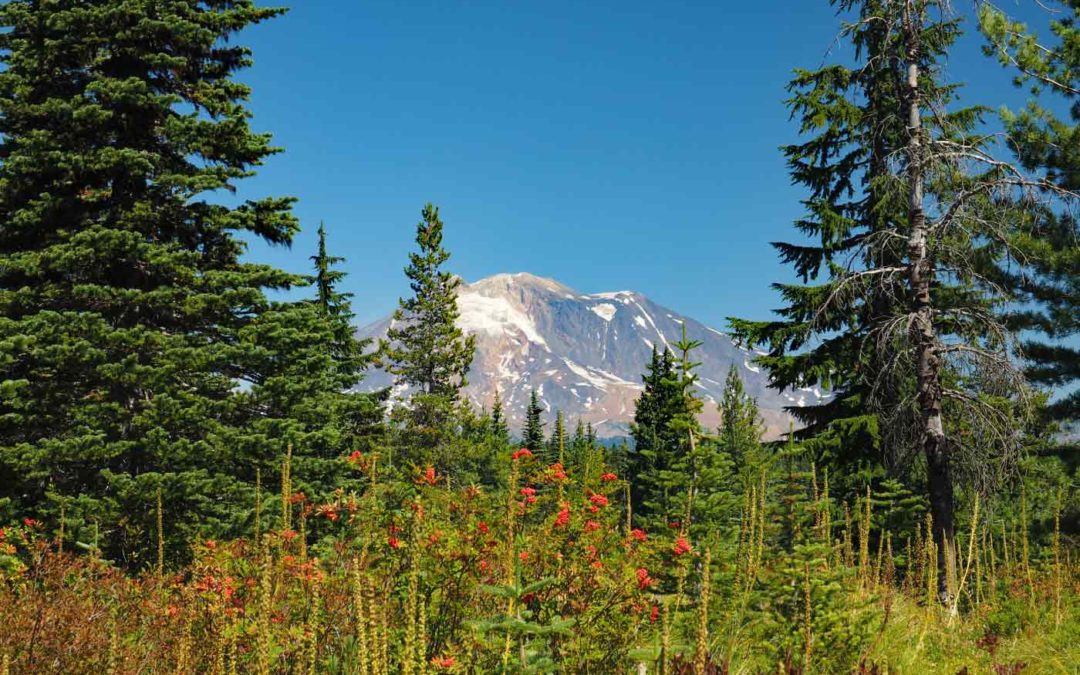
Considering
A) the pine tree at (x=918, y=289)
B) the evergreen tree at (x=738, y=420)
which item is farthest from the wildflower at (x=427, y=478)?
the evergreen tree at (x=738, y=420)

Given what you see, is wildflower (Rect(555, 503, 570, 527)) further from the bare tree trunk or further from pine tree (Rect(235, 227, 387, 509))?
pine tree (Rect(235, 227, 387, 509))

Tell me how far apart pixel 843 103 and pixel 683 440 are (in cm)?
960

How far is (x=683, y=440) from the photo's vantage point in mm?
10086

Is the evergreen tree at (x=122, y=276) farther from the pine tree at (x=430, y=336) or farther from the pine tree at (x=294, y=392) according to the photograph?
the pine tree at (x=430, y=336)

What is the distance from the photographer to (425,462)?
36.4 feet

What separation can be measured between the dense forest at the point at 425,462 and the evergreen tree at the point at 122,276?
65 millimetres

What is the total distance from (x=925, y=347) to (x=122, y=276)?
14.9m

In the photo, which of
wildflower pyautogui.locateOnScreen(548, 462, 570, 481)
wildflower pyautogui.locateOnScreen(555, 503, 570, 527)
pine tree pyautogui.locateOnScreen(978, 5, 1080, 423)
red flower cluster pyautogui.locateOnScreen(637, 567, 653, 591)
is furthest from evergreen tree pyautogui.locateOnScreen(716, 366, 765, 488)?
red flower cluster pyautogui.locateOnScreen(637, 567, 653, 591)

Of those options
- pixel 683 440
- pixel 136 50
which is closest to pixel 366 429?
pixel 136 50

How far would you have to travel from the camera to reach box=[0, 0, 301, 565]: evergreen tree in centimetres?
1154

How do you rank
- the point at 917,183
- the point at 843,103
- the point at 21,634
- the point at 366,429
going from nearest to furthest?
1. the point at 21,634
2. the point at 917,183
3. the point at 843,103
4. the point at 366,429

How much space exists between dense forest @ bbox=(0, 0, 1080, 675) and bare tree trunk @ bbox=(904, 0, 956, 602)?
0.17 ft

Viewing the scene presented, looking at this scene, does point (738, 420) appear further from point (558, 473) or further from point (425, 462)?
point (558, 473)

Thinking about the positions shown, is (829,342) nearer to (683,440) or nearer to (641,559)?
A: (683,440)
